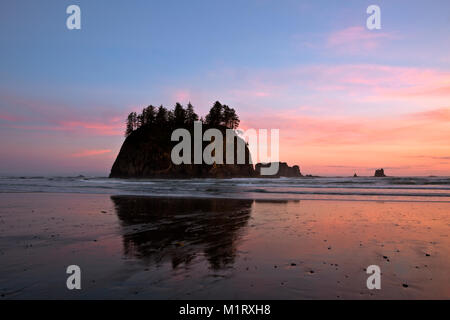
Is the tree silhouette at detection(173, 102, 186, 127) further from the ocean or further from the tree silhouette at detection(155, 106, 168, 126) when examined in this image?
the ocean

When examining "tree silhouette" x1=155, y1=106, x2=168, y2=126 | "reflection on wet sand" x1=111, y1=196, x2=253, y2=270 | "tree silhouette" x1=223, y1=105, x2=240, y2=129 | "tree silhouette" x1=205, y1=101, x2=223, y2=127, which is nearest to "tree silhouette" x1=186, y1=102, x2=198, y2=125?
"tree silhouette" x1=205, y1=101, x2=223, y2=127

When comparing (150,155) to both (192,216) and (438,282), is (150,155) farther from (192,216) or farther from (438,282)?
(438,282)

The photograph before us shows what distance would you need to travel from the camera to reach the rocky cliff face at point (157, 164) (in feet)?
311

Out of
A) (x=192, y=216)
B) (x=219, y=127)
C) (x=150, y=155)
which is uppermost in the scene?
(x=219, y=127)

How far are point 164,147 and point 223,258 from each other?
9655 centimetres

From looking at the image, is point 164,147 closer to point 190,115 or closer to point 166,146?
point 166,146

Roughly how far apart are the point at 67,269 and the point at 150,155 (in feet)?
319

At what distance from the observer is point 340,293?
15.6ft

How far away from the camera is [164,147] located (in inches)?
3959

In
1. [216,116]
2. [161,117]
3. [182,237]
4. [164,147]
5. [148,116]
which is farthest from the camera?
[148,116]

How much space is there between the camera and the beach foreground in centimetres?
480

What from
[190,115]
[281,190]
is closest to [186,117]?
[190,115]

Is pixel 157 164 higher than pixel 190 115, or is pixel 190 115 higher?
pixel 190 115

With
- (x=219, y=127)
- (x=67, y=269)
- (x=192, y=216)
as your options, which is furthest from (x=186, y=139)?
(x=67, y=269)
